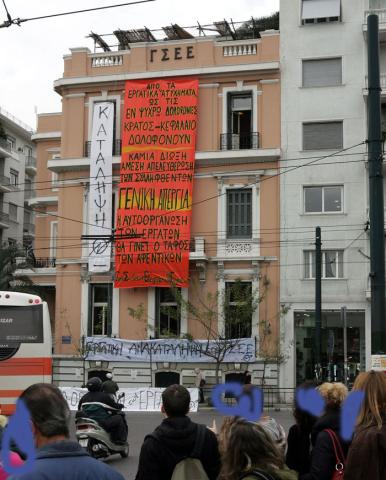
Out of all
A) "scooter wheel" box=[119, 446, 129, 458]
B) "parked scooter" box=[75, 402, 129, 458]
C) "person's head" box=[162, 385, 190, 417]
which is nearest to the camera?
"person's head" box=[162, 385, 190, 417]

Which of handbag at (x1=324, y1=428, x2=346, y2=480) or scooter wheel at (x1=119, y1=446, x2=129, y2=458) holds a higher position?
handbag at (x1=324, y1=428, x2=346, y2=480)

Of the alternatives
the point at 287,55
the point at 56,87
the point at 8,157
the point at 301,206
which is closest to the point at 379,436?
the point at 301,206

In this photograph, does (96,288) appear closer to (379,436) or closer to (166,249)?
(166,249)

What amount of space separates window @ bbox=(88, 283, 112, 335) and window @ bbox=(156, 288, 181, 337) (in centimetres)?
228

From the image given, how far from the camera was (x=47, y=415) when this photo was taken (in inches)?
148

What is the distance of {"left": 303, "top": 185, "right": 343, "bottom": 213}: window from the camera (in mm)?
35344

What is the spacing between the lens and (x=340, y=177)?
35.2m

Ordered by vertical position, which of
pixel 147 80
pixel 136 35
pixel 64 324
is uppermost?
pixel 136 35

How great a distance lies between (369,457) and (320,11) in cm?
3390

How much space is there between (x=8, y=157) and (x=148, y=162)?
2897 centimetres

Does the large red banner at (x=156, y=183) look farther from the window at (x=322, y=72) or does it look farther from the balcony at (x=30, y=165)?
the balcony at (x=30, y=165)

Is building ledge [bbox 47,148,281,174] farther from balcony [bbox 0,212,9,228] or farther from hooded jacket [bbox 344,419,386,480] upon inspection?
hooded jacket [bbox 344,419,386,480]

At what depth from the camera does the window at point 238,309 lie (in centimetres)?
3378

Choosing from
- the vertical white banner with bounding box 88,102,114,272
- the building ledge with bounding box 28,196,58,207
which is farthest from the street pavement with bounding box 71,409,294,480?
the building ledge with bounding box 28,196,58,207
